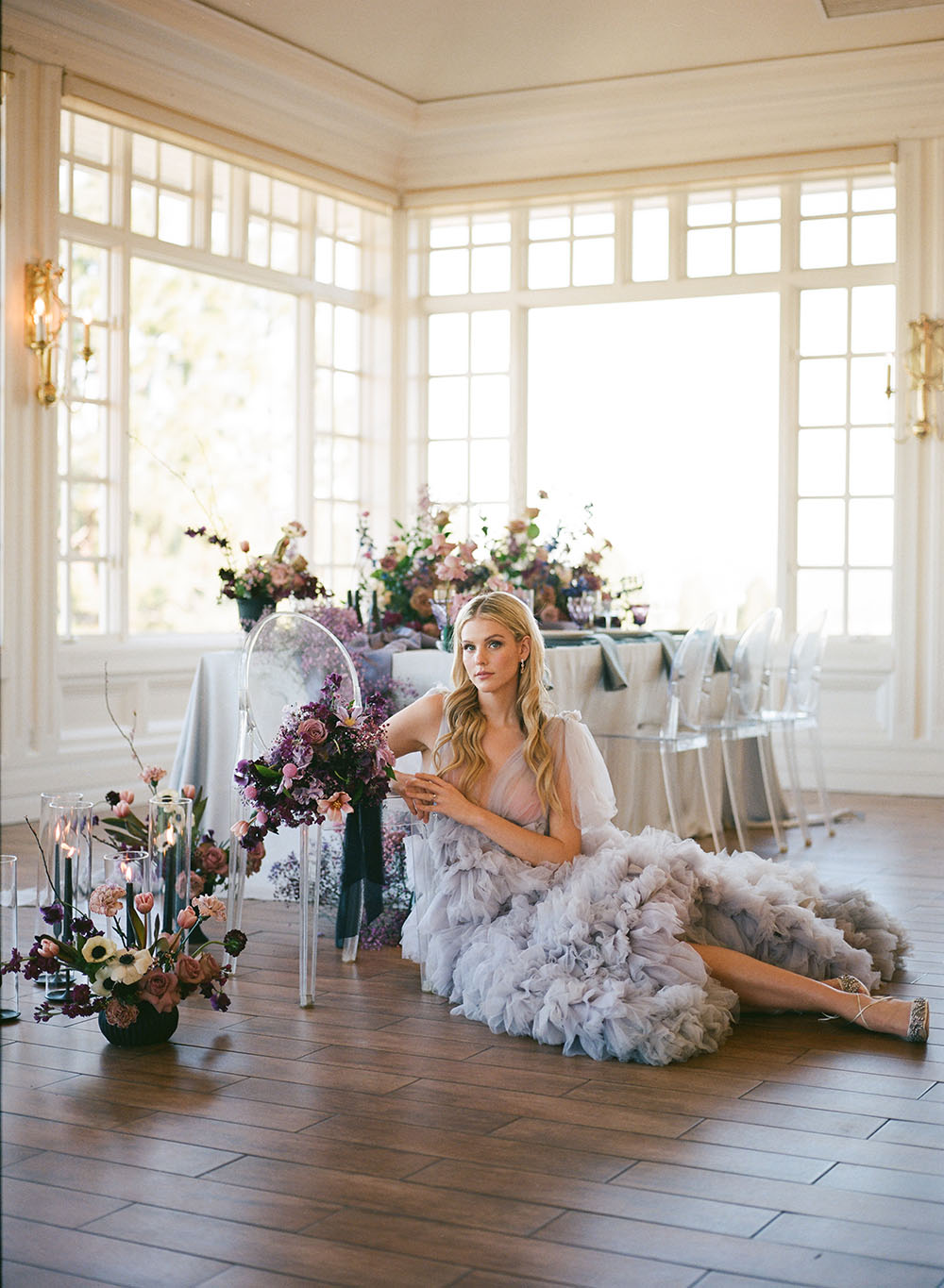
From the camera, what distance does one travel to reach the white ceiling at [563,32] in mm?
7121

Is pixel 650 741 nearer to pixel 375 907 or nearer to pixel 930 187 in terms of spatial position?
pixel 375 907

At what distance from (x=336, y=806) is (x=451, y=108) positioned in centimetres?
600

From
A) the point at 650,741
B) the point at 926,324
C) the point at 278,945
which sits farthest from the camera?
the point at 926,324

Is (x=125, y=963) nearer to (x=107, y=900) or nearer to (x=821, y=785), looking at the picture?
(x=107, y=900)

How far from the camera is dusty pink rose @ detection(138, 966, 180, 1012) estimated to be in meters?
3.22

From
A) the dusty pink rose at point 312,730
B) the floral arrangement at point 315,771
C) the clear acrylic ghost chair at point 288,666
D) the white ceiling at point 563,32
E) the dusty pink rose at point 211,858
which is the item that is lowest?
the dusty pink rose at point 211,858

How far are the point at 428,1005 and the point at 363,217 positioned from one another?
6324 millimetres

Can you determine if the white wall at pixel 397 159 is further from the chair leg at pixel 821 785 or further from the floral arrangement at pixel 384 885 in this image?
the floral arrangement at pixel 384 885

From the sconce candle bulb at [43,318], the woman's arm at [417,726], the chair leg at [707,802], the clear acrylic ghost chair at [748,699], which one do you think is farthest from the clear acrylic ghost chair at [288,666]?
the sconce candle bulb at [43,318]

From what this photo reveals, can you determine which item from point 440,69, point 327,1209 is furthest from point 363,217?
point 327,1209

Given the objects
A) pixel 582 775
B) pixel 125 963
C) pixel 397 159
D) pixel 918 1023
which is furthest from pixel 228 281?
pixel 918 1023

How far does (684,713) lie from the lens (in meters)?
5.82

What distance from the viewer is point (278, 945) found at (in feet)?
14.1

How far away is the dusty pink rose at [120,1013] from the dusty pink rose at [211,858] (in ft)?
2.25
